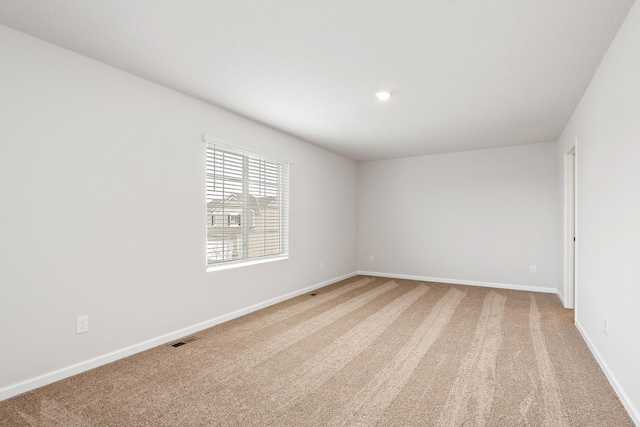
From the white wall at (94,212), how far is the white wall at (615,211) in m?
3.44

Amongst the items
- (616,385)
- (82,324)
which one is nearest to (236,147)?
(82,324)

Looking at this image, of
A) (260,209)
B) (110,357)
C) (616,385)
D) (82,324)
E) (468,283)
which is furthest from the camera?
(468,283)

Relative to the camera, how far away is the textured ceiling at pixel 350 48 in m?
2.03

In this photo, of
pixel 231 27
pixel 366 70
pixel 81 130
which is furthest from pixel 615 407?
pixel 81 130

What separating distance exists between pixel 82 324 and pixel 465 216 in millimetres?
5638

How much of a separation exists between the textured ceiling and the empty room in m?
0.02

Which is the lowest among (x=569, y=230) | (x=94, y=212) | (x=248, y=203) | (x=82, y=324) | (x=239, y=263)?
(x=82, y=324)

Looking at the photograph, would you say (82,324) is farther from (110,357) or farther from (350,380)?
(350,380)

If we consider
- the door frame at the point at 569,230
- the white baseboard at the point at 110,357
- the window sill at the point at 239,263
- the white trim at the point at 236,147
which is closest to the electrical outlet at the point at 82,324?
the white baseboard at the point at 110,357

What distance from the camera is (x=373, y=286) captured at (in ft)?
19.2

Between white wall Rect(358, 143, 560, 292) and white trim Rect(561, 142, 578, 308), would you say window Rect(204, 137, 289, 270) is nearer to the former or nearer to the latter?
white wall Rect(358, 143, 560, 292)

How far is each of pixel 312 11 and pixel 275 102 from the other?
1.60 m

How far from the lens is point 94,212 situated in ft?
8.84

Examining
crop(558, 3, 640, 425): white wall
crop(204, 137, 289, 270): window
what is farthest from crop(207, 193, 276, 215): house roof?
crop(558, 3, 640, 425): white wall
